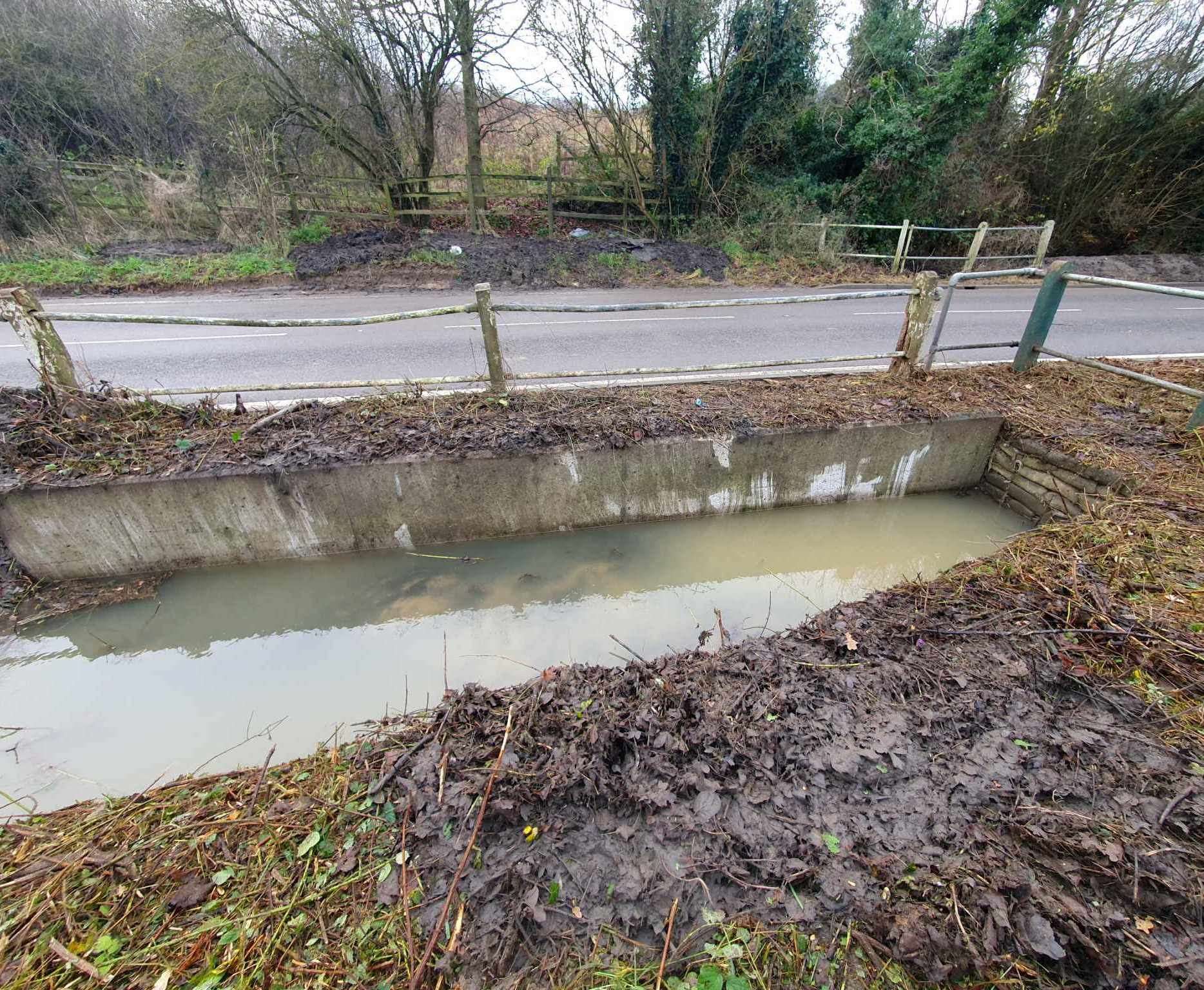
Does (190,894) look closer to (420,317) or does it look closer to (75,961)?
(75,961)

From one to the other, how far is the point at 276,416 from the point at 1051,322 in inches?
281

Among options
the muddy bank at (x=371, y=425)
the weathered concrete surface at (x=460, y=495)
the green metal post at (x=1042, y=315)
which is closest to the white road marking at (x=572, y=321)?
the muddy bank at (x=371, y=425)

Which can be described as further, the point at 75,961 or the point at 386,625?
the point at 386,625

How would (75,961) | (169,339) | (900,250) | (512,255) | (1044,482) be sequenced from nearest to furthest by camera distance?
(75,961)
(1044,482)
(169,339)
(512,255)
(900,250)

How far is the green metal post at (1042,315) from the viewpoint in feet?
16.1

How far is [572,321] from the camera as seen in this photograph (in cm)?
888

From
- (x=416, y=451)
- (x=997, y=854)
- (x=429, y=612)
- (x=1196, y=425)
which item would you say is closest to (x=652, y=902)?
(x=997, y=854)

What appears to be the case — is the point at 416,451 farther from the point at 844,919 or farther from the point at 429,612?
the point at 844,919

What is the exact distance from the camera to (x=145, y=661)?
3.54 meters

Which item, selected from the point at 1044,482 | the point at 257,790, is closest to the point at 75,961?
the point at 257,790

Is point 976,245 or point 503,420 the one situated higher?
point 976,245

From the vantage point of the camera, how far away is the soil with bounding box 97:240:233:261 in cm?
1266

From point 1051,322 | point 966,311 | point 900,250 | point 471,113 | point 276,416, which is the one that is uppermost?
point 471,113

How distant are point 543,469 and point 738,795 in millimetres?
2849
